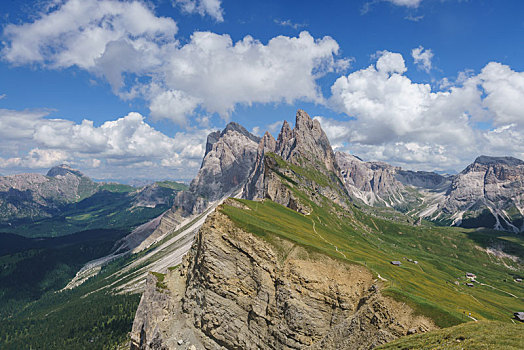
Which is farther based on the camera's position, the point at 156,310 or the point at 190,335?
the point at 156,310

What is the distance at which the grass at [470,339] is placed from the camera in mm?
27688

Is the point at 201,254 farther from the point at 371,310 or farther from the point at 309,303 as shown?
the point at 371,310

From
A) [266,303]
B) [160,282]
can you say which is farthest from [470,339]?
[160,282]

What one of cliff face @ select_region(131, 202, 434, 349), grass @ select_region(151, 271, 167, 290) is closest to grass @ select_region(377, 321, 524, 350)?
cliff face @ select_region(131, 202, 434, 349)

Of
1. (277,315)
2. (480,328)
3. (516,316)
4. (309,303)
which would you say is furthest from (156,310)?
(516,316)

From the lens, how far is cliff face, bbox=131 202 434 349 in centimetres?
4662

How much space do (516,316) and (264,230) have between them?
Result: 94.1 metres

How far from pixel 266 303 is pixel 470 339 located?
36.5 m

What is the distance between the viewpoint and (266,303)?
5600 centimetres

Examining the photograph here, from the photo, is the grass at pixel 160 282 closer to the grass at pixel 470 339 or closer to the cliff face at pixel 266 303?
the cliff face at pixel 266 303

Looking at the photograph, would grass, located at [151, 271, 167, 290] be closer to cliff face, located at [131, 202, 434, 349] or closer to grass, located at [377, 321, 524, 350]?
cliff face, located at [131, 202, 434, 349]

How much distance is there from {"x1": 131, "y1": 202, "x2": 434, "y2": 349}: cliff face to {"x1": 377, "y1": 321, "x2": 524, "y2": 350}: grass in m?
5.97

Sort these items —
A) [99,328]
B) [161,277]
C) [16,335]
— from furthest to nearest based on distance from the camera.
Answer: [16,335]
[99,328]
[161,277]

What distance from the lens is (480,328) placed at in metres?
33.9
